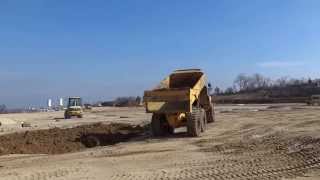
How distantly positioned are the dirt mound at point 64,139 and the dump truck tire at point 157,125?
168 centimetres

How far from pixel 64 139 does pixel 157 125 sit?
403 cm

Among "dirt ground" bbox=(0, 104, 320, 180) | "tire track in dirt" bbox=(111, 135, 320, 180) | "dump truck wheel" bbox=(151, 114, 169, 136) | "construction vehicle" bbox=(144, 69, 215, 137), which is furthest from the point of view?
"dump truck wheel" bbox=(151, 114, 169, 136)

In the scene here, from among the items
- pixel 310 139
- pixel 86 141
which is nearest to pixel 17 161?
pixel 86 141

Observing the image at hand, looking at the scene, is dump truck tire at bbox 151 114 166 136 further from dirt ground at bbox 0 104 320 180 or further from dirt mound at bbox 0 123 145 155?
dirt mound at bbox 0 123 145 155

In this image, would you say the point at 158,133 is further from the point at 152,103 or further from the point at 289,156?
the point at 289,156

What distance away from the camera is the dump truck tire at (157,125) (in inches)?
939

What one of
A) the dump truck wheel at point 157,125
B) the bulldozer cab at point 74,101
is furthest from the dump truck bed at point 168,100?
the bulldozer cab at point 74,101

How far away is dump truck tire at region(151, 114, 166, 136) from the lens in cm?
2386

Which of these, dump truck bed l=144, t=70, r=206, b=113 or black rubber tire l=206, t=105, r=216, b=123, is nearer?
dump truck bed l=144, t=70, r=206, b=113

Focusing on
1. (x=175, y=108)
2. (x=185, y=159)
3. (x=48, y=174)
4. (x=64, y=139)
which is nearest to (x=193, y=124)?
(x=175, y=108)

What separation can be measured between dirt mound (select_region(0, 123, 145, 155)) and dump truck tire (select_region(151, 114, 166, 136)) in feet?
5.50

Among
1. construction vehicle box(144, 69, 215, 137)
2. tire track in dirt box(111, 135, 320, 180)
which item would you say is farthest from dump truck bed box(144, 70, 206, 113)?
tire track in dirt box(111, 135, 320, 180)

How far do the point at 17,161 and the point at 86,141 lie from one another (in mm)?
7152

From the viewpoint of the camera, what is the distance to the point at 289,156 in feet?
47.6
